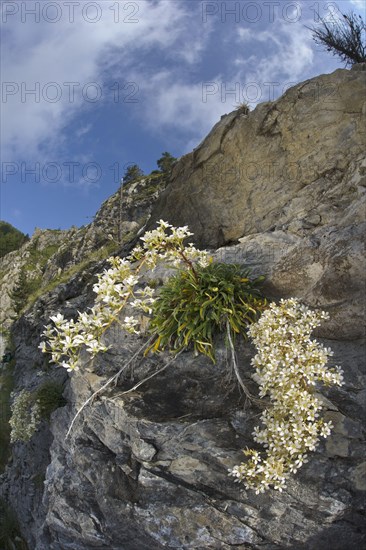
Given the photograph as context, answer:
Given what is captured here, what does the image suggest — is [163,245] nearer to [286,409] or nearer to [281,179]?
[286,409]

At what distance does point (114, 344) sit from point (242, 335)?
1977 mm

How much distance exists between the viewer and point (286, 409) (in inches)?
157

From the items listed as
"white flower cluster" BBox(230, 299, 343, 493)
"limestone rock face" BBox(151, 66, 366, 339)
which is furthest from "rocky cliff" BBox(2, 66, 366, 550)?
"white flower cluster" BBox(230, 299, 343, 493)

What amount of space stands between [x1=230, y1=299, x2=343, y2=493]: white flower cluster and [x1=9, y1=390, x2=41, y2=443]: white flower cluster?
602 centimetres

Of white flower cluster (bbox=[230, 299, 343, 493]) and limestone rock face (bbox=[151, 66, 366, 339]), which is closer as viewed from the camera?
white flower cluster (bbox=[230, 299, 343, 493])

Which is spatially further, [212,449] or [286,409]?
[212,449]

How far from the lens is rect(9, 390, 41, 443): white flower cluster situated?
8.86 meters

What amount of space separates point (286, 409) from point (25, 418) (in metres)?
7.33

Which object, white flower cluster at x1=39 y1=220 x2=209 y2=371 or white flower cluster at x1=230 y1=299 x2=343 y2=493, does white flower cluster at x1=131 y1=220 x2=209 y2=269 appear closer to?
white flower cluster at x1=39 y1=220 x2=209 y2=371

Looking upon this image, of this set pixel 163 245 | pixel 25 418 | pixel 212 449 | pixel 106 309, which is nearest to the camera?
pixel 212 449

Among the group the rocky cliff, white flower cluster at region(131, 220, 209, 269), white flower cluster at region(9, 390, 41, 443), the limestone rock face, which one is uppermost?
the limestone rock face

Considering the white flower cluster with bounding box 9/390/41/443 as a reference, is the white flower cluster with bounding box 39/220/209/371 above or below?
Result: above

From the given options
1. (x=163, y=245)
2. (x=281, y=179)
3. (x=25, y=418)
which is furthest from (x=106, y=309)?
(x=281, y=179)

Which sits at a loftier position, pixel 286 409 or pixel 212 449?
pixel 286 409
